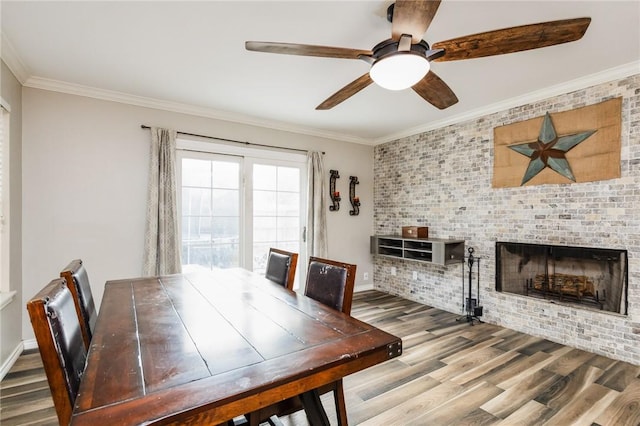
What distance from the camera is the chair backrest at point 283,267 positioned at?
2260mm

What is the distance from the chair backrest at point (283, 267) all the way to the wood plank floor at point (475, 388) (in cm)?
87

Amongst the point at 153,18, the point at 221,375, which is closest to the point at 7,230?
the point at 153,18

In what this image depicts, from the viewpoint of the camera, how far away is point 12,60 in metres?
2.52

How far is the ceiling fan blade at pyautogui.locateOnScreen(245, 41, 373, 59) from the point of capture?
1.75 m

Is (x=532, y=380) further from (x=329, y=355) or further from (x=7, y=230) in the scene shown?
(x=7, y=230)

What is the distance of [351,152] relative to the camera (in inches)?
201

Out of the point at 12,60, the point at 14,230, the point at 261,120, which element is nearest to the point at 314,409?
the point at 14,230

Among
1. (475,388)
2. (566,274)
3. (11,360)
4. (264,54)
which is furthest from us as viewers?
(566,274)

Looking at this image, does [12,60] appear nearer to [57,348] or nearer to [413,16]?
[57,348]

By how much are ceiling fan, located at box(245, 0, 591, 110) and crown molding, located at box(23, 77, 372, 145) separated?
2.26 metres

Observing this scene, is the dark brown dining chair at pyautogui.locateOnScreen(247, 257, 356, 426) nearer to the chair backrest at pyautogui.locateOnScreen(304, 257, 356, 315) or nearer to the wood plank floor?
the chair backrest at pyautogui.locateOnScreen(304, 257, 356, 315)

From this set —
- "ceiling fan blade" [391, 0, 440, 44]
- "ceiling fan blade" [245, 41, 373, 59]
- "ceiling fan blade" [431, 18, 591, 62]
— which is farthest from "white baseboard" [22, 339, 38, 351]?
"ceiling fan blade" [431, 18, 591, 62]

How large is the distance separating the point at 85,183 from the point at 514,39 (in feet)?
12.5

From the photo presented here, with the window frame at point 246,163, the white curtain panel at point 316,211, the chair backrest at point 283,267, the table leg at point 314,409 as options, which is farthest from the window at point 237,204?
the table leg at point 314,409
